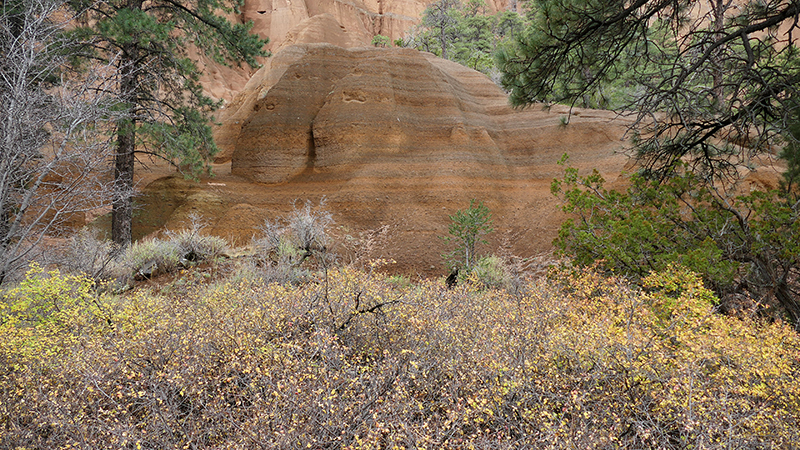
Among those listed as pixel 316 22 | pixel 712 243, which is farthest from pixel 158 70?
pixel 316 22

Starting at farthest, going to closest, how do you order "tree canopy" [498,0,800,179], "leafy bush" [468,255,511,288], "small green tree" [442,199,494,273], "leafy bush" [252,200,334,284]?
"small green tree" [442,199,494,273], "leafy bush" [252,200,334,284], "leafy bush" [468,255,511,288], "tree canopy" [498,0,800,179]

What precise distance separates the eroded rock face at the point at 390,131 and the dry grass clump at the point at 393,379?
9.69m

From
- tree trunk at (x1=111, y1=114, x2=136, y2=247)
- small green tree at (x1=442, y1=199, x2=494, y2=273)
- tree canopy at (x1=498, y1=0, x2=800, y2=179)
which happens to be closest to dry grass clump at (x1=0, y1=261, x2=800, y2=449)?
tree canopy at (x1=498, y1=0, x2=800, y2=179)

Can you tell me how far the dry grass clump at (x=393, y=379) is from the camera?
2479mm

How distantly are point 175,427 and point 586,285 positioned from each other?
4090 mm

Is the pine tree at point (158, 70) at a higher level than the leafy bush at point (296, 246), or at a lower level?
higher

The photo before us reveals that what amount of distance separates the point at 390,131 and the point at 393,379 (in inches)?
460

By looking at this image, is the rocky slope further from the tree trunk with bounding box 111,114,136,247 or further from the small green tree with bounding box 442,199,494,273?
the tree trunk with bounding box 111,114,136,247

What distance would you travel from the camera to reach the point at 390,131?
13836mm

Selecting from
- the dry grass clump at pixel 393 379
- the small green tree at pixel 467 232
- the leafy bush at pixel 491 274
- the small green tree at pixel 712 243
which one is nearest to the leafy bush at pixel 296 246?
the small green tree at pixel 467 232

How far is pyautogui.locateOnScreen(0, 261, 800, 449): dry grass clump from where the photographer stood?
8.13ft

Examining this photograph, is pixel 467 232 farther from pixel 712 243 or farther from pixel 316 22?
pixel 316 22

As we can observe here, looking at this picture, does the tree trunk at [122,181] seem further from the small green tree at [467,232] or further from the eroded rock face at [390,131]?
the small green tree at [467,232]

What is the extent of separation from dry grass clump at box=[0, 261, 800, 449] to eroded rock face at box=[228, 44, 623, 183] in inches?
381
